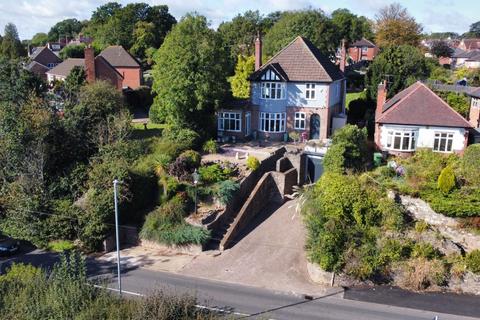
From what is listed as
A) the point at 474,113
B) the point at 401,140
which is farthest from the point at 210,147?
the point at 474,113

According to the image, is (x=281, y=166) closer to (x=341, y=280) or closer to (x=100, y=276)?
(x=341, y=280)

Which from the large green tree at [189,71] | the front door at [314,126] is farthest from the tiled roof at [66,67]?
the front door at [314,126]

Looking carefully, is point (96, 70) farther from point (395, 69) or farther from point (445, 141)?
point (445, 141)

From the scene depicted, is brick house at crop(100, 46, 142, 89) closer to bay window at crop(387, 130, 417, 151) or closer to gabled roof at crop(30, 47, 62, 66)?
gabled roof at crop(30, 47, 62, 66)

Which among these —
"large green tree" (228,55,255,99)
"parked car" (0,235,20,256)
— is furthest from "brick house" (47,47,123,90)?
"parked car" (0,235,20,256)

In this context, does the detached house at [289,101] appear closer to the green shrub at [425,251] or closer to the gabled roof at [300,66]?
the gabled roof at [300,66]
